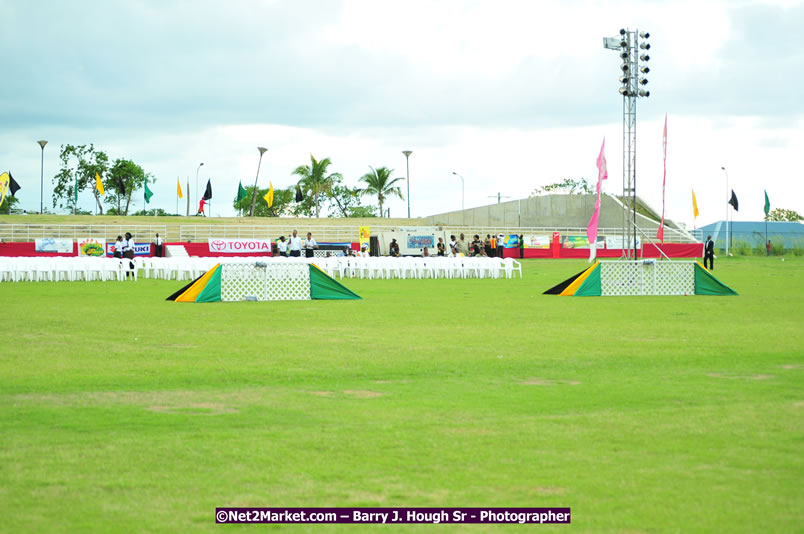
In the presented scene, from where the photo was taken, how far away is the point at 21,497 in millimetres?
5121

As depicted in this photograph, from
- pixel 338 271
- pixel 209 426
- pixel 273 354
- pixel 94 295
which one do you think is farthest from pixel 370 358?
pixel 338 271

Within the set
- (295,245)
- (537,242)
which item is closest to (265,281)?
(295,245)

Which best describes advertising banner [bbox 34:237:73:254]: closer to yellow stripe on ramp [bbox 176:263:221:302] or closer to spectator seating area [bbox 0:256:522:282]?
spectator seating area [bbox 0:256:522:282]

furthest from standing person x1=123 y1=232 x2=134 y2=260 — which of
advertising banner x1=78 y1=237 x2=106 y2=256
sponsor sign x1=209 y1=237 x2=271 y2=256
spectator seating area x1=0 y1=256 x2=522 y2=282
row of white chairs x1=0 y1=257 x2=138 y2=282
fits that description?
sponsor sign x1=209 y1=237 x2=271 y2=256

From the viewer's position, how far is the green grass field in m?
5.04

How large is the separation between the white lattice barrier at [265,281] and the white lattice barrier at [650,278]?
8.50m

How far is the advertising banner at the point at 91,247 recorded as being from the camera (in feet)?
161

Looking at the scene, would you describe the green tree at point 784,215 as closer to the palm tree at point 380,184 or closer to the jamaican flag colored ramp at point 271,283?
the palm tree at point 380,184

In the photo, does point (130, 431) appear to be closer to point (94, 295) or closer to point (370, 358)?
point (370, 358)

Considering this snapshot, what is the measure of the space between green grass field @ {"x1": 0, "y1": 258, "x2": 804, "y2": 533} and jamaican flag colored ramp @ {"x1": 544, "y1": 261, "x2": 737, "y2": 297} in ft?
30.1

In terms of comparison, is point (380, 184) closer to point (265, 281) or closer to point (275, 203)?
point (275, 203)

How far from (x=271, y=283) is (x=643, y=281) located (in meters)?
10.6

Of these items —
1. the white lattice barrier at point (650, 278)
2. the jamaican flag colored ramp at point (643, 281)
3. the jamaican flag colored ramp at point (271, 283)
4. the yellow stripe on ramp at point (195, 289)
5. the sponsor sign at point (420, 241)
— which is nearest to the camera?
the yellow stripe on ramp at point (195, 289)

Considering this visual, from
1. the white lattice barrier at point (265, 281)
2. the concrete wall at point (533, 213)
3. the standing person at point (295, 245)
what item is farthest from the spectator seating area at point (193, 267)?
the concrete wall at point (533, 213)
